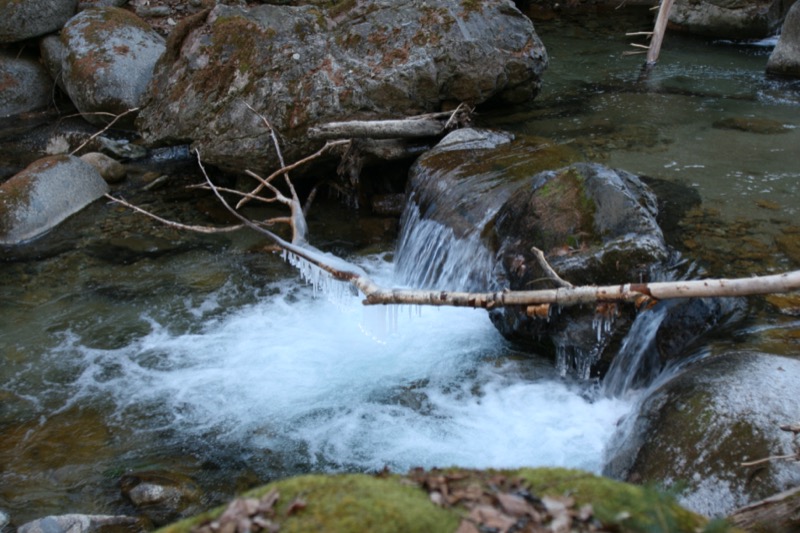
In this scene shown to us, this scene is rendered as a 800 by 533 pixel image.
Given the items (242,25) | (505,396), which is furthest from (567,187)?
(242,25)

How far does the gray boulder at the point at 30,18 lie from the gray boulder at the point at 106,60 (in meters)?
0.99

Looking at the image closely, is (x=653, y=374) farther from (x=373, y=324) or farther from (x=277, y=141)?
(x=277, y=141)

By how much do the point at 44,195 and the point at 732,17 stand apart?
13.2 meters

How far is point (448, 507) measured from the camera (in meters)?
2.07

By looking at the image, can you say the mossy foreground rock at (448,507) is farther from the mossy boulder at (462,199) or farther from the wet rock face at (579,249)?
the mossy boulder at (462,199)

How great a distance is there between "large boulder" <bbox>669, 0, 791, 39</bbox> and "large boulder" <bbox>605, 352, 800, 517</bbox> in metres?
12.1

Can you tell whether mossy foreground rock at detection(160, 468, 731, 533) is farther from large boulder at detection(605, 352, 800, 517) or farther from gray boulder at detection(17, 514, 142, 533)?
gray boulder at detection(17, 514, 142, 533)

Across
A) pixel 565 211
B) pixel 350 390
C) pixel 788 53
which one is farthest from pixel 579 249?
pixel 788 53

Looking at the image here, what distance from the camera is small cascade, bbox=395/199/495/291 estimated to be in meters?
6.48

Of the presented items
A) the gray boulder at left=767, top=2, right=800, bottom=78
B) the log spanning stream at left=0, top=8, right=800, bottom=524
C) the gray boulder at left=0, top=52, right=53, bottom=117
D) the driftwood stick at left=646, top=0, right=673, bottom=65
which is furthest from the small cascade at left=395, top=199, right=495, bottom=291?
the gray boulder at left=0, top=52, right=53, bottom=117

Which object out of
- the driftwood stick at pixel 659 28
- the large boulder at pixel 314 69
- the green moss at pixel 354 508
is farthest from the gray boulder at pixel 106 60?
the green moss at pixel 354 508

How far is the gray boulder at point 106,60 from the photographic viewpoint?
10.8 m

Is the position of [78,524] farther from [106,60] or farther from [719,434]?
[106,60]

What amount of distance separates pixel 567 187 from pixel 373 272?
2.57m
